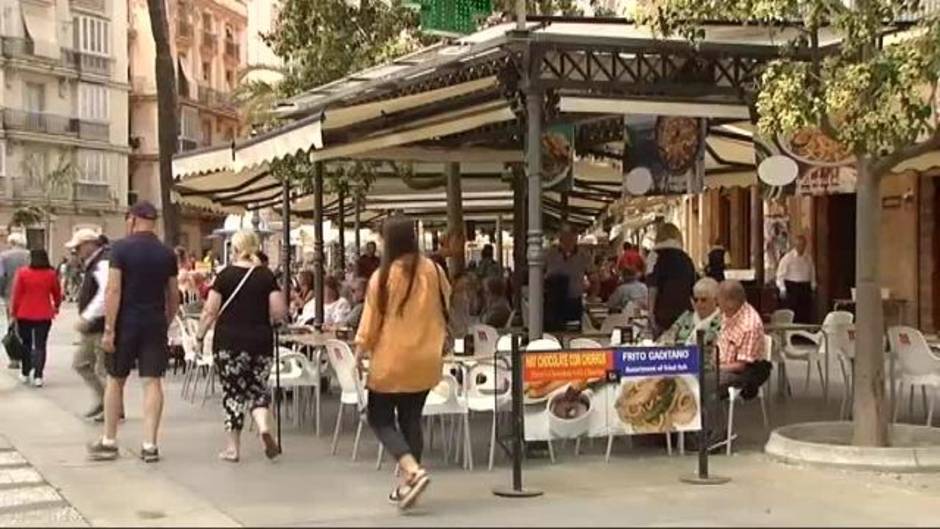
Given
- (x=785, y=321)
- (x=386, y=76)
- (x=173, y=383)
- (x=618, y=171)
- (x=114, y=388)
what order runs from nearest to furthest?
(x=114, y=388), (x=386, y=76), (x=785, y=321), (x=173, y=383), (x=618, y=171)

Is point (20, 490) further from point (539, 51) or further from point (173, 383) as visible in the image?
point (173, 383)

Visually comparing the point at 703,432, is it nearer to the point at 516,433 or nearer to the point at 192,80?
the point at 516,433

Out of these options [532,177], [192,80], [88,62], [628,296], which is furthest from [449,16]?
[192,80]

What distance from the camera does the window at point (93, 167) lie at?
222 feet

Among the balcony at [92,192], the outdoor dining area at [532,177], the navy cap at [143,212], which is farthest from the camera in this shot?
the balcony at [92,192]

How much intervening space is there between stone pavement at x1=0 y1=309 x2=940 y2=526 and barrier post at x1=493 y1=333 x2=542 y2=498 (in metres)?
0.12

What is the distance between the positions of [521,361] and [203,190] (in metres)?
11.2

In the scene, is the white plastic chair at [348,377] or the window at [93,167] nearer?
the white plastic chair at [348,377]

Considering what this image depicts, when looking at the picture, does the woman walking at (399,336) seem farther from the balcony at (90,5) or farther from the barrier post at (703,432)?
the balcony at (90,5)

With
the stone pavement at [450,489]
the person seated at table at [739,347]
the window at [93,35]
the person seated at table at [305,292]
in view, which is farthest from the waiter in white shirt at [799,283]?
the window at [93,35]

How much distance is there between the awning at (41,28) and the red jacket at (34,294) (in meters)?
53.1

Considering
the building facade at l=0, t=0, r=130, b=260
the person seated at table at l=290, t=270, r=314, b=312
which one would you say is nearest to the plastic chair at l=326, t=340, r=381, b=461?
the person seated at table at l=290, t=270, r=314, b=312

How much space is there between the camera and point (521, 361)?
8852mm

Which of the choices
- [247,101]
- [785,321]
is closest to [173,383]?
[785,321]
